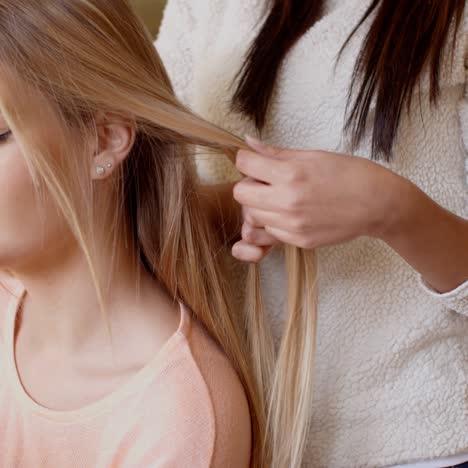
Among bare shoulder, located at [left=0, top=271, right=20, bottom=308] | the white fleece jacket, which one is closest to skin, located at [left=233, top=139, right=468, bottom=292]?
the white fleece jacket

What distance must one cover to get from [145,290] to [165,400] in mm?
116

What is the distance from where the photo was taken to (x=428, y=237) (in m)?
0.69

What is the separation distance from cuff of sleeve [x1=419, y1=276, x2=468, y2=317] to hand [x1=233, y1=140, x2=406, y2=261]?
Result: 107 millimetres

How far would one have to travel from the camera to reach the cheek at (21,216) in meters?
0.67

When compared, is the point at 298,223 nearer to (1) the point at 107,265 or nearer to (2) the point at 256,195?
(2) the point at 256,195

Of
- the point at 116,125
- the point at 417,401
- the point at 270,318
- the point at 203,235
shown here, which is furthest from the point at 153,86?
the point at 417,401

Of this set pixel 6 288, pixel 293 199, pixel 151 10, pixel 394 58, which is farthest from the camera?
pixel 151 10

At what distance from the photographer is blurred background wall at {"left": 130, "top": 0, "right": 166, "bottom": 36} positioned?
1.16 m

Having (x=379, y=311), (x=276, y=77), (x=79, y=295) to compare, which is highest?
(x=276, y=77)

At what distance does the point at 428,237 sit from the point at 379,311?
124 millimetres

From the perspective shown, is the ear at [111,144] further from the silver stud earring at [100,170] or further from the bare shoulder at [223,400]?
the bare shoulder at [223,400]

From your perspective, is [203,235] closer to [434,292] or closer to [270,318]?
[270,318]

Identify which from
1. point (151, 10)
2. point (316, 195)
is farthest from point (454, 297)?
point (151, 10)

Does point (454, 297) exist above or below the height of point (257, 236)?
below
